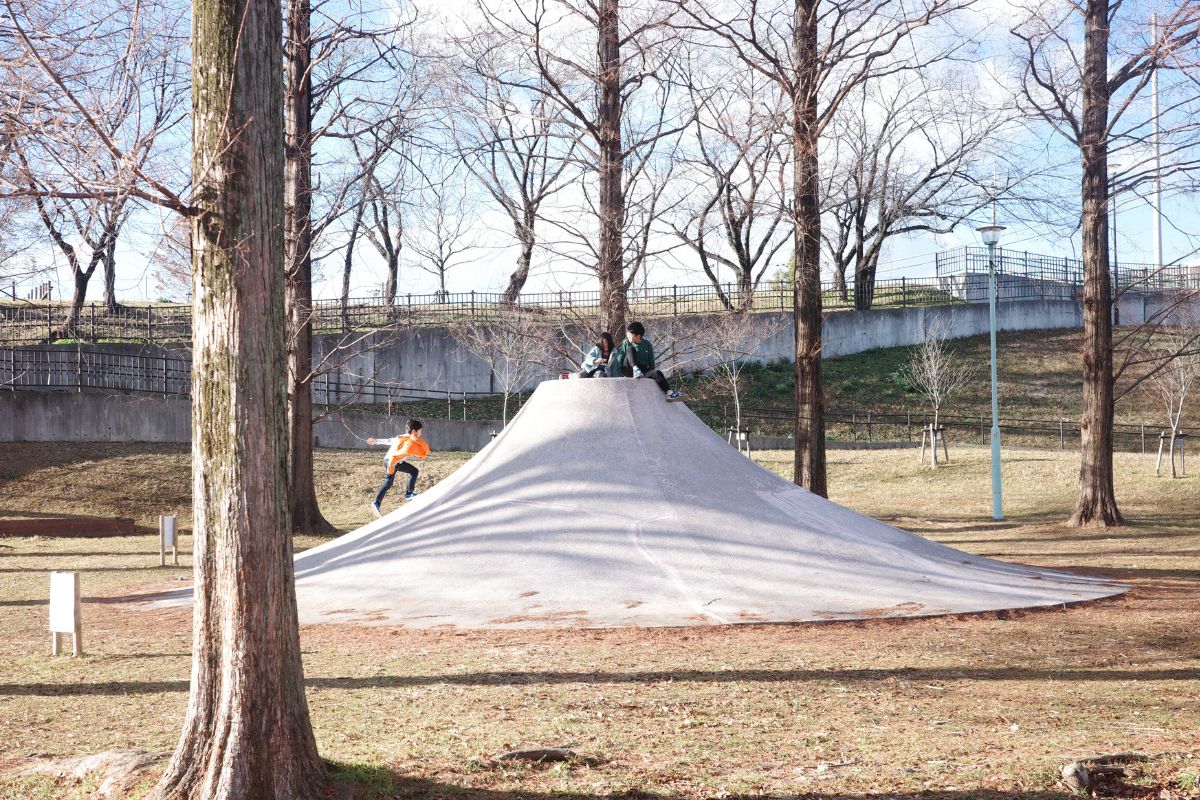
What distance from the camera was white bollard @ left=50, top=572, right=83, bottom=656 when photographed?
28.4 feet

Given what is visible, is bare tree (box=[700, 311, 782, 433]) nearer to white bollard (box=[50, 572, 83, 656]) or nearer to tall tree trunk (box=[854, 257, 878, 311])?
tall tree trunk (box=[854, 257, 878, 311])

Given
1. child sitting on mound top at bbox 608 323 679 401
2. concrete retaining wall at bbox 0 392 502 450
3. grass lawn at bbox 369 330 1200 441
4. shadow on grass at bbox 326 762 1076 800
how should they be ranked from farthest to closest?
grass lawn at bbox 369 330 1200 441
concrete retaining wall at bbox 0 392 502 450
child sitting on mound top at bbox 608 323 679 401
shadow on grass at bbox 326 762 1076 800

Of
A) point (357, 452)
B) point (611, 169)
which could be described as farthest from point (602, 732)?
point (357, 452)

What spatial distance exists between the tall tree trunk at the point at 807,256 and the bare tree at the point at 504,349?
55.2 ft

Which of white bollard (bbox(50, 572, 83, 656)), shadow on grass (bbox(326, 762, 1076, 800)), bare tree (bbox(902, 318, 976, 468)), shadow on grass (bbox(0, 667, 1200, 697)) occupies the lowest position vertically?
shadow on grass (bbox(0, 667, 1200, 697))

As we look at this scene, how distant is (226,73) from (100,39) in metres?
3.70

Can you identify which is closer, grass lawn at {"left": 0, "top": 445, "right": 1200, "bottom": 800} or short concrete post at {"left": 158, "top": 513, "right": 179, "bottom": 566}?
grass lawn at {"left": 0, "top": 445, "right": 1200, "bottom": 800}

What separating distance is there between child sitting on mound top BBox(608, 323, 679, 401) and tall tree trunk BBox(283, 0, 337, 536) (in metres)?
5.83

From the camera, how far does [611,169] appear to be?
18062 millimetres

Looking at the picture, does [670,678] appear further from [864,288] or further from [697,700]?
[864,288]

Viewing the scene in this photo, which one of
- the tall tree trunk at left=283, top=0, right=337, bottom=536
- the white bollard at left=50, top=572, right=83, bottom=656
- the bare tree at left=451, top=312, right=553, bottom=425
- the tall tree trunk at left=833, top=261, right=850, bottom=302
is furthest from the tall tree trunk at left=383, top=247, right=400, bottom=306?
the white bollard at left=50, top=572, right=83, bottom=656

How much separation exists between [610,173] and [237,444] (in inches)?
564

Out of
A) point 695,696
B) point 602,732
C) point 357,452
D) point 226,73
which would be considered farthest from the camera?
point 357,452

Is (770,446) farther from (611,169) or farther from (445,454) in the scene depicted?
(611,169)
